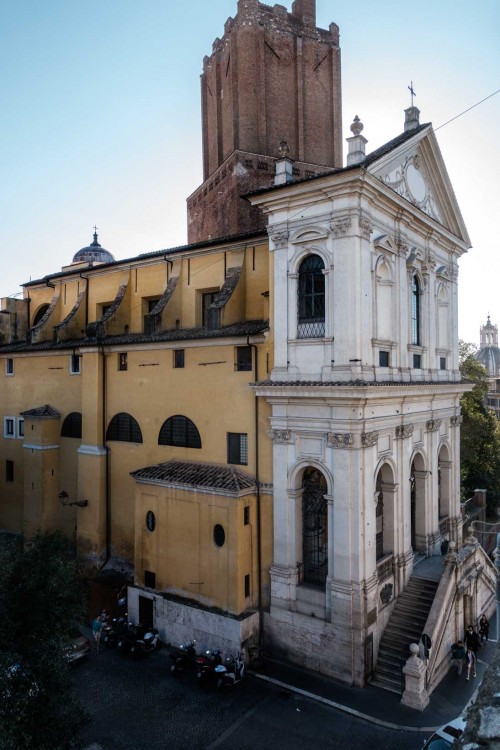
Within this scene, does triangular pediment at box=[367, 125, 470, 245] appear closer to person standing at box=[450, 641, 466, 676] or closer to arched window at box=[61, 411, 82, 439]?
person standing at box=[450, 641, 466, 676]

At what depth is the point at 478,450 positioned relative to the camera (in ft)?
121

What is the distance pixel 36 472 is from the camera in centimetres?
2394

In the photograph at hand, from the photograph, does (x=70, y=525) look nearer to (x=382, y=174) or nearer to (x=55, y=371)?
(x=55, y=371)

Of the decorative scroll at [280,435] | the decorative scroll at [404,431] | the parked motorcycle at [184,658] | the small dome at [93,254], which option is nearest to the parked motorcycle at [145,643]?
the parked motorcycle at [184,658]

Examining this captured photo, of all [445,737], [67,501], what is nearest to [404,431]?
[445,737]

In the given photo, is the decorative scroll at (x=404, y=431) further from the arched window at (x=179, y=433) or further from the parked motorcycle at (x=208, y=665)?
the parked motorcycle at (x=208, y=665)

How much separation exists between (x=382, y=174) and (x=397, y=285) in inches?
142

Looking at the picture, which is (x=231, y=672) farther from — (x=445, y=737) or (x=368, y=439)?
(x=368, y=439)

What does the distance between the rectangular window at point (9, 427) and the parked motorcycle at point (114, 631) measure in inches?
458

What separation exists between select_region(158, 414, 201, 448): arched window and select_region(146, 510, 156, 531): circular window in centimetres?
260

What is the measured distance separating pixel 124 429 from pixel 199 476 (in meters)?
5.28

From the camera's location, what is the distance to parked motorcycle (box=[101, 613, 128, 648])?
58.7ft

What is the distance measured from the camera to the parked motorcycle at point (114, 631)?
17.9 m

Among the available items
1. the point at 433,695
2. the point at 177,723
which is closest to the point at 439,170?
the point at 433,695
